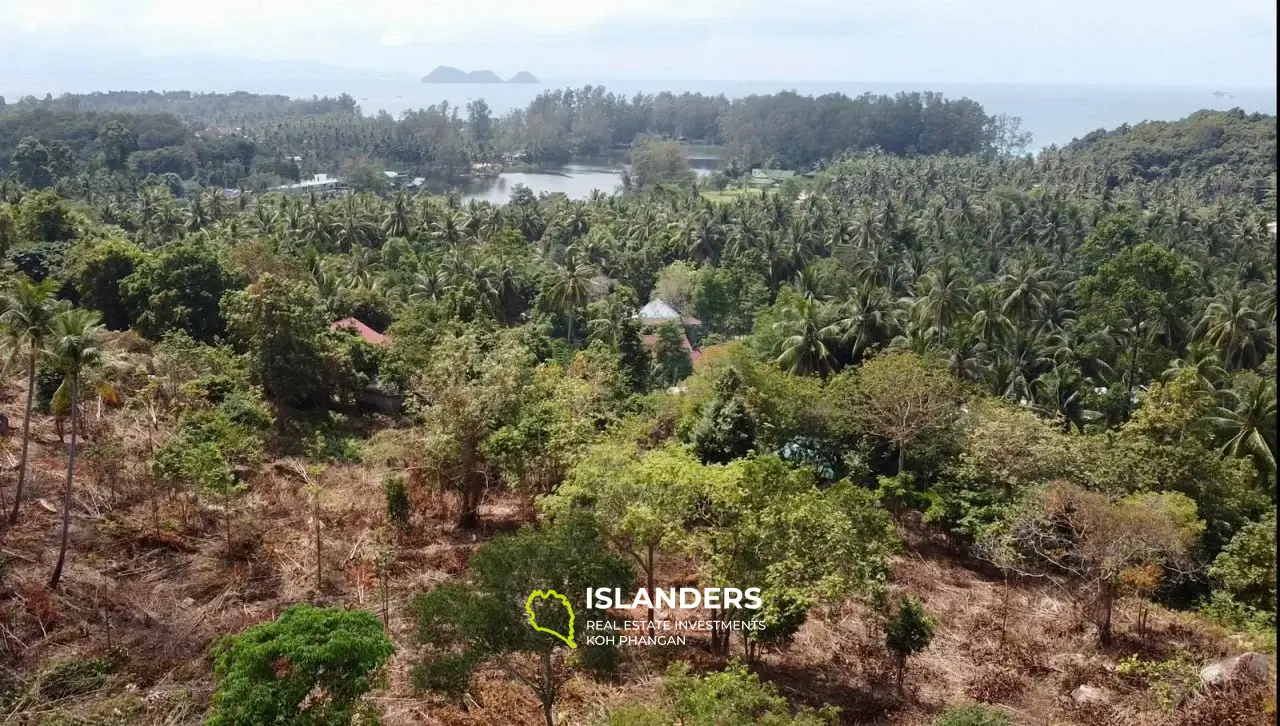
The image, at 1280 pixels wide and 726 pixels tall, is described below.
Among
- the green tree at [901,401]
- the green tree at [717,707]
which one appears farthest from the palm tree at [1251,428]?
the green tree at [717,707]

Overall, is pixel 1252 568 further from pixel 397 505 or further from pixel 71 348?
pixel 71 348

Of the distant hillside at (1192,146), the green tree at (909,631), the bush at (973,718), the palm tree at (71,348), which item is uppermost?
the distant hillside at (1192,146)

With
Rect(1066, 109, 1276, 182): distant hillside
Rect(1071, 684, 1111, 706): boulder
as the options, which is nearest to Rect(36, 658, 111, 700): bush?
Rect(1071, 684, 1111, 706): boulder

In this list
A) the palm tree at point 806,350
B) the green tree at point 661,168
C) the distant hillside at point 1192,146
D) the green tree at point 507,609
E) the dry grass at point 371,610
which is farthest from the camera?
the green tree at point 661,168

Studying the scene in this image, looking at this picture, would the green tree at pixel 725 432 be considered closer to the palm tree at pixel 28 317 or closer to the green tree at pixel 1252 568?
the green tree at pixel 1252 568

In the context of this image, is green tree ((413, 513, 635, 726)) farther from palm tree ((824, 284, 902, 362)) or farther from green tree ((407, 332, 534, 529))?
palm tree ((824, 284, 902, 362))
